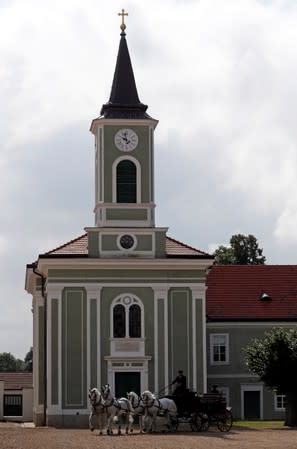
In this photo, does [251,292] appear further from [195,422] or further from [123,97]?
[195,422]

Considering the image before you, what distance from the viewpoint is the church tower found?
51094 mm

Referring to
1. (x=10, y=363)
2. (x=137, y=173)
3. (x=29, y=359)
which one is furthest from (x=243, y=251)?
(x=10, y=363)

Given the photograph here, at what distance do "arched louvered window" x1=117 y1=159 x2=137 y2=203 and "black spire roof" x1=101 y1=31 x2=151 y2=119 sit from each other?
2.23 meters

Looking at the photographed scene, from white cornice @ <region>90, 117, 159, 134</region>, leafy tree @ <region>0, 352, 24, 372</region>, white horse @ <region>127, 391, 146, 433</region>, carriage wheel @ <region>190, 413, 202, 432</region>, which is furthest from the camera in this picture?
leafy tree @ <region>0, 352, 24, 372</region>

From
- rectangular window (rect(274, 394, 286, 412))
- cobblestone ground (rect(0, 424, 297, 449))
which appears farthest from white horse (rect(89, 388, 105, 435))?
rectangular window (rect(274, 394, 286, 412))

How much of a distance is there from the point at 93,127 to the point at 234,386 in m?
15.3

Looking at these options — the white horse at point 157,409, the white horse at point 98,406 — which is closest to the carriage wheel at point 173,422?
the white horse at point 157,409

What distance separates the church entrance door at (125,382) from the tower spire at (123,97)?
38.2ft

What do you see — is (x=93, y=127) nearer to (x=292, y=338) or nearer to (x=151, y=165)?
(x=151, y=165)

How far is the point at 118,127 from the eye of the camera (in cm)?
5212

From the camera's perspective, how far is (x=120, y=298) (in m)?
50.5

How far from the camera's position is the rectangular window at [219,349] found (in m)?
58.1

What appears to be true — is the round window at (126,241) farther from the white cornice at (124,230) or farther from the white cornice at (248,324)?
the white cornice at (248,324)

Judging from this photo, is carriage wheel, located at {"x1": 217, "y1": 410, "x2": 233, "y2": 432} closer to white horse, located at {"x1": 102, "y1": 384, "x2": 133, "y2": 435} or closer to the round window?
white horse, located at {"x1": 102, "y1": 384, "x2": 133, "y2": 435}
